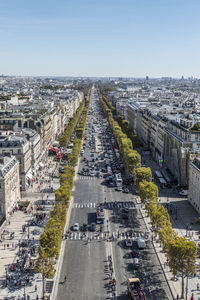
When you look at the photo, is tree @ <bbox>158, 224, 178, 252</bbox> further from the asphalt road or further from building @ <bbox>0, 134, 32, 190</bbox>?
building @ <bbox>0, 134, 32, 190</bbox>

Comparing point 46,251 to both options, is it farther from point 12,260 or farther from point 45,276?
point 12,260

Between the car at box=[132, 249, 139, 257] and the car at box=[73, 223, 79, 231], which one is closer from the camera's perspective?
the car at box=[132, 249, 139, 257]

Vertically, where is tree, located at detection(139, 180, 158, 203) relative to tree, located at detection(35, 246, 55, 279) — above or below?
above

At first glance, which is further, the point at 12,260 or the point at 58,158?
the point at 58,158

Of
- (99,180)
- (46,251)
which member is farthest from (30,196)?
(46,251)

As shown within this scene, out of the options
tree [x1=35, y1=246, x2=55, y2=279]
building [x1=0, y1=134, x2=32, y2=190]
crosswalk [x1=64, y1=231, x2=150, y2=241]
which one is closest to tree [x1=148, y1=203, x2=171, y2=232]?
crosswalk [x1=64, y1=231, x2=150, y2=241]

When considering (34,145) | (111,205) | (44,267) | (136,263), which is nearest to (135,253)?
(136,263)

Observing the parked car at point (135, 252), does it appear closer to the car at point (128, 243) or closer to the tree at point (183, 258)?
the car at point (128, 243)
